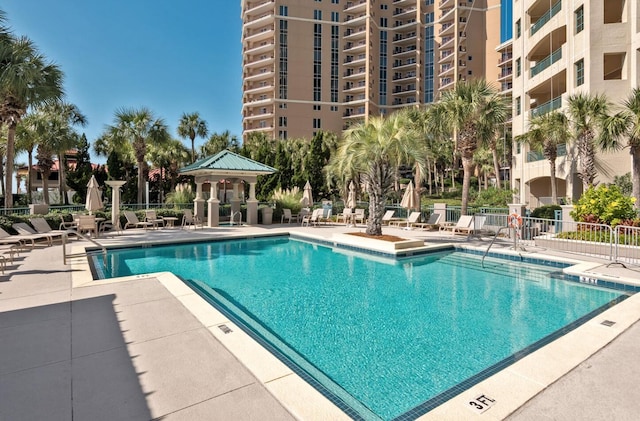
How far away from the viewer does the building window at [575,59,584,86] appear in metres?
19.3

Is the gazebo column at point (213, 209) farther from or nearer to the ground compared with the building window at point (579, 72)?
nearer to the ground

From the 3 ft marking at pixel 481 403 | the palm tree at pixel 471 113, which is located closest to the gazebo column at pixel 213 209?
the palm tree at pixel 471 113

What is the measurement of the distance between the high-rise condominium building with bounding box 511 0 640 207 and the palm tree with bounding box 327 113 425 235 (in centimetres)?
1221

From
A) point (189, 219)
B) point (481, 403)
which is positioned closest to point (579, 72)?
point (189, 219)

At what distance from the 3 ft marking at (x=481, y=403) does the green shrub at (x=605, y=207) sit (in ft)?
37.3

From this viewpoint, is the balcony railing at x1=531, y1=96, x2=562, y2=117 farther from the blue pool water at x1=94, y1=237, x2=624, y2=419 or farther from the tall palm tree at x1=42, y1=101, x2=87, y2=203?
the tall palm tree at x1=42, y1=101, x2=87, y2=203

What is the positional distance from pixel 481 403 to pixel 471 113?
15.5 metres

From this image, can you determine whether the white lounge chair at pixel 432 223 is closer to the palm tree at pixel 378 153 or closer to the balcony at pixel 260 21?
the palm tree at pixel 378 153

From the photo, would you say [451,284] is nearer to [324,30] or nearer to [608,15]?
[608,15]

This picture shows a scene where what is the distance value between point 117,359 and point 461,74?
66789 mm

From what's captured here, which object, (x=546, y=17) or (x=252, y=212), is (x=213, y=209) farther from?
(x=546, y=17)

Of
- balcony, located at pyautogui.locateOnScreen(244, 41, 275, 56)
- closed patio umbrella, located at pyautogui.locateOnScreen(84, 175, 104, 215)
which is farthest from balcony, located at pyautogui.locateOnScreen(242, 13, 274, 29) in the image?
closed patio umbrella, located at pyautogui.locateOnScreen(84, 175, 104, 215)

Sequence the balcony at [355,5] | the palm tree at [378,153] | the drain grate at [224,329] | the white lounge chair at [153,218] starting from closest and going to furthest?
the drain grate at [224,329] → the palm tree at [378,153] → the white lounge chair at [153,218] → the balcony at [355,5]

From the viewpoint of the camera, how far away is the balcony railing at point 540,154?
66.2 feet
